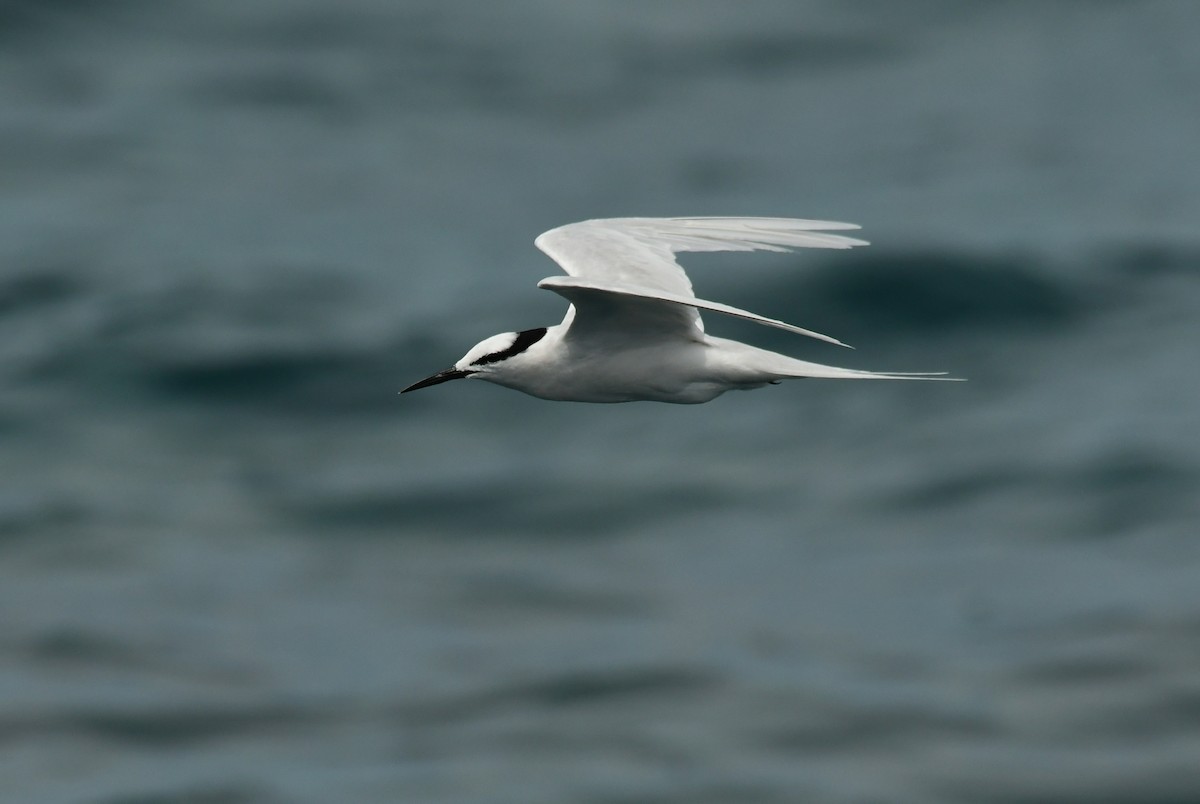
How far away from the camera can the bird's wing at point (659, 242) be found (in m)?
13.0

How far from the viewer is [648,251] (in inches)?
539

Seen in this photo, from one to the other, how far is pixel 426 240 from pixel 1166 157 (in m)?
23.9

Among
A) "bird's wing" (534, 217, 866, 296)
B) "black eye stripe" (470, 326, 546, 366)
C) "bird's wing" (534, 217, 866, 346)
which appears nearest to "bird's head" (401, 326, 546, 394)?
"black eye stripe" (470, 326, 546, 366)

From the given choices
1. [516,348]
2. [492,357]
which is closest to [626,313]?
[516,348]

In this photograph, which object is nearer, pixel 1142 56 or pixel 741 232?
pixel 741 232

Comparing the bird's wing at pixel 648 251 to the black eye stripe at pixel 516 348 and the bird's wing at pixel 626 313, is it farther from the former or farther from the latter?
the black eye stripe at pixel 516 348

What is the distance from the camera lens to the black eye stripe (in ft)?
42.9

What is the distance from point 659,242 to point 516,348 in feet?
5.51

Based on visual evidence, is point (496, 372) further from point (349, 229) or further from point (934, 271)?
point (349, 229)

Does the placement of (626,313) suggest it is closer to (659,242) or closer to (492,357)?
(492,357)

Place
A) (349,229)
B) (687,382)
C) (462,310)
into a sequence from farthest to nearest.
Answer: (349,229) < (462,310) < (687,382)

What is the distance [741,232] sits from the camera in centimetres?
1355

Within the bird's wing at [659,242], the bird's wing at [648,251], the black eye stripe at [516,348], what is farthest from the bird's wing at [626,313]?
the black eye stripe at [516,348]

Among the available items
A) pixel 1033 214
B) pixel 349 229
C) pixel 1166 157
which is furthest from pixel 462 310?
pixel 1166 157
